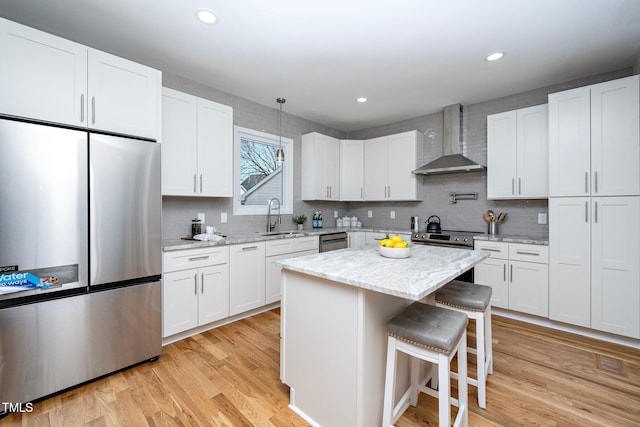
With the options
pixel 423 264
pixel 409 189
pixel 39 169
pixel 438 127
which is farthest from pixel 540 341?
pixel 39 169

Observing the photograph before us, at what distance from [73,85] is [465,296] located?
3.01 metres

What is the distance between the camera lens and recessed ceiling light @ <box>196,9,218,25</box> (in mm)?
1996

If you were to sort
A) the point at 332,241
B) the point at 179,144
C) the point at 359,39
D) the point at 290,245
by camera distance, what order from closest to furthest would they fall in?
the point at 359,39 → the point at 179,144 → the point at 290,245 → the point at 332,241

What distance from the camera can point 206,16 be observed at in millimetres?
2049

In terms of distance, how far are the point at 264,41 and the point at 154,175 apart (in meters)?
1.45

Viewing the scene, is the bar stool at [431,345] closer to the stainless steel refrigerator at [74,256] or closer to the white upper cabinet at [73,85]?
the stainless steel refrigerator at [74,256]

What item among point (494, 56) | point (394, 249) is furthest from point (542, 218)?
point (394, 249)

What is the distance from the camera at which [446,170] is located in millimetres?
3703

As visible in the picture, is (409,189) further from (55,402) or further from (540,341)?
(55,402)

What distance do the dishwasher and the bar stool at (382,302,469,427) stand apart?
7.64 ft

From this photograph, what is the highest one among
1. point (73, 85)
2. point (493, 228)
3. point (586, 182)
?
point (73, 85)

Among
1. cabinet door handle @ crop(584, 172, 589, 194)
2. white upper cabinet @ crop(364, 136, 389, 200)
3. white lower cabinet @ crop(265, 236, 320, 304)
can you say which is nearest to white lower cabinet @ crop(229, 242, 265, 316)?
white lower cabinet @ crop(265, 236, 320, 304)

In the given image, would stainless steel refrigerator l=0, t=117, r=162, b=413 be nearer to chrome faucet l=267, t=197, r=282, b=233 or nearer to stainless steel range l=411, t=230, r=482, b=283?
chrome faucet l=267, t=197, r=282, b=233

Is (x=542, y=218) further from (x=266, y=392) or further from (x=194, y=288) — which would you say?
(x=194, y=288)
